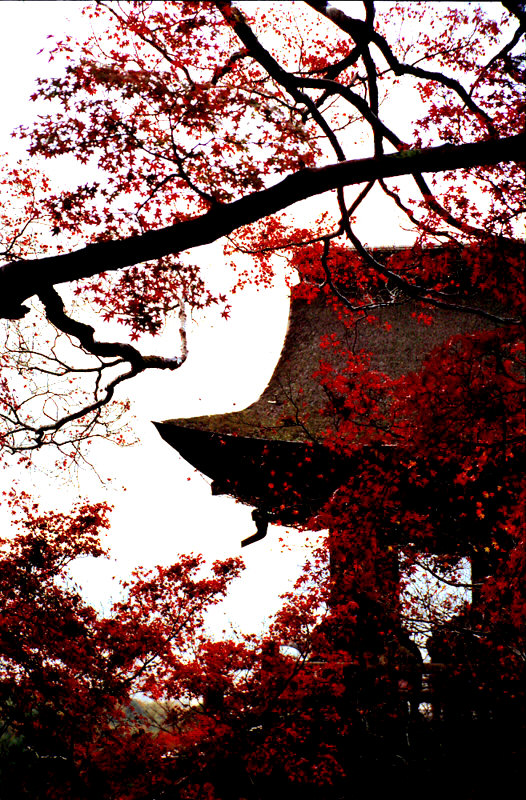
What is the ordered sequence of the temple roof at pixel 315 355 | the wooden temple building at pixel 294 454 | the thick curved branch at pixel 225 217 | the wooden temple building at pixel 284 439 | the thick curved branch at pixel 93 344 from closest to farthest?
1. the thick curved branch at pixel 225 217
2. the thick curved branch at pixel 93 344
3. the wooden temple building at pixel 294 454
4. the wooden temple building at pixel 284 439
5. the temple roof at pixel 315 355

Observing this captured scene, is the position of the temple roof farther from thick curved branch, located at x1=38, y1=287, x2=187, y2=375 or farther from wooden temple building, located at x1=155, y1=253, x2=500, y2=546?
thick curved branch, located at x1=38, y1=287, x2=187, y2=375

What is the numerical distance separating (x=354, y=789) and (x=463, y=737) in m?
1.45

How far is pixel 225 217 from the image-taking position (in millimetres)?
3410

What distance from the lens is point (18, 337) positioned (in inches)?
303

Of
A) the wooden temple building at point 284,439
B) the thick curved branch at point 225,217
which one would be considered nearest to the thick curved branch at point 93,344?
the thick curved branch at point 225,217

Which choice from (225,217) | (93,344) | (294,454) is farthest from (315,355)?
(225,217)

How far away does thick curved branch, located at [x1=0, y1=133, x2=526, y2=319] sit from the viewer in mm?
3383

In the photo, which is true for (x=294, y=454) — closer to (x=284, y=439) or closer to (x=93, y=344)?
(x=284, y=439)

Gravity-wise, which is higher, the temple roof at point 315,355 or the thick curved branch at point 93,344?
the temple roof at point 315,355

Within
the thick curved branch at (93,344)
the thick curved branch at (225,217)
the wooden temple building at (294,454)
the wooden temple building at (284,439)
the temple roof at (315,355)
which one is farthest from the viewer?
the temple roof at (315,355)

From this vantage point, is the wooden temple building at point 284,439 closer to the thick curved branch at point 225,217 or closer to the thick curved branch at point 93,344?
the thick curved branch at point 93,344

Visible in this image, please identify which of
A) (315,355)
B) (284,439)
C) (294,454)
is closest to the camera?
(284,439)

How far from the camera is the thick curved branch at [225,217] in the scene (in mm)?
3383

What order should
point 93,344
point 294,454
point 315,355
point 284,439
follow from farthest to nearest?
point 315,355
point 294,454
point 284,439
point 93,344
